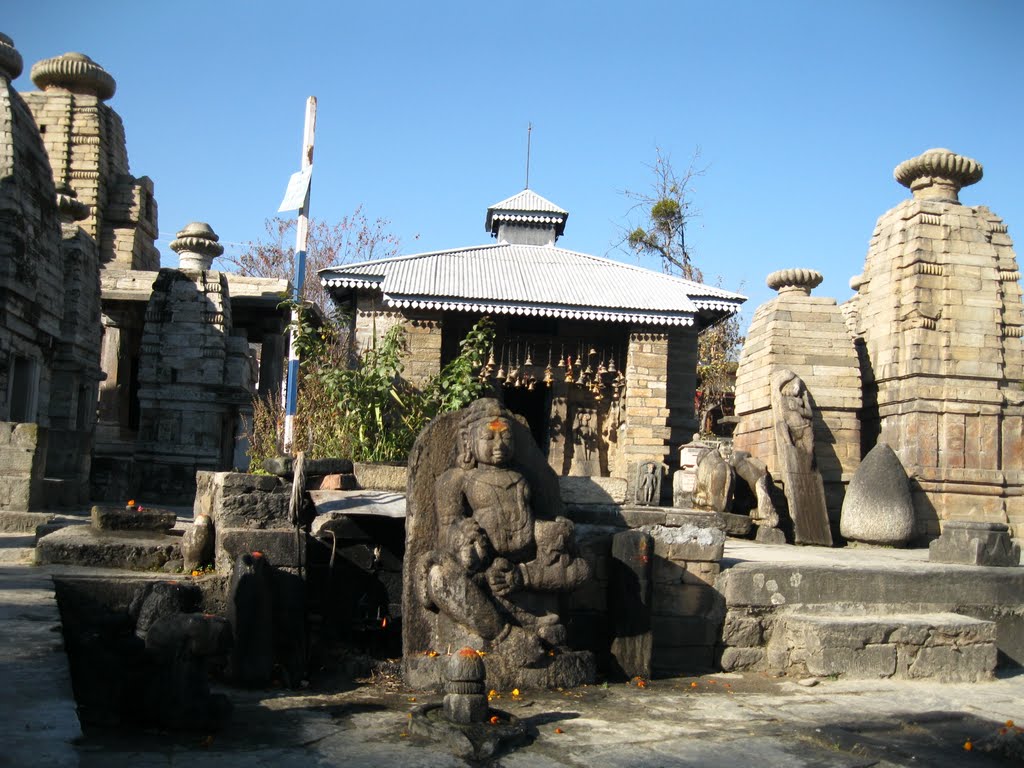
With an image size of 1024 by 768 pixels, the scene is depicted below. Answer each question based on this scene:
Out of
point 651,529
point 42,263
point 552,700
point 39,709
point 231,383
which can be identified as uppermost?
point 42,263

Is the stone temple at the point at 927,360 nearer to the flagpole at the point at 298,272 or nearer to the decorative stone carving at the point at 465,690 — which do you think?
the flagpole at the point at 298,272

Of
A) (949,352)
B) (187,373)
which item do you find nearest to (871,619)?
(949,352)

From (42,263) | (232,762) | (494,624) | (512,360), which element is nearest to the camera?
(232,762)

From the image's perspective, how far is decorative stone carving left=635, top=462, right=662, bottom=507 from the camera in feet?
40.4

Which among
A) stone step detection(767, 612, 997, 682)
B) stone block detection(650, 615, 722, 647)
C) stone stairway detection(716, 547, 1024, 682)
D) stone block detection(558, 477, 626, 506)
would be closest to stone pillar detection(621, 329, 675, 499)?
stone stairway detection(716, 547, 1024, 682)

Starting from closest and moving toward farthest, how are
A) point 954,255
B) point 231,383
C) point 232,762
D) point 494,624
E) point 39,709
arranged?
point 39,709, point 232,762, point 494,624, point 954,255, point 231,383

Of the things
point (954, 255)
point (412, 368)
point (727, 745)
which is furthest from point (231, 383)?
point (727, 745)

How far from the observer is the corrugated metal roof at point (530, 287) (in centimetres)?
1812

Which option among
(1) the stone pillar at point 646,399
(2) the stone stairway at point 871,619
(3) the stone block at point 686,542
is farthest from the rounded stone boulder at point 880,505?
(1) the stone pillar at point 646,399

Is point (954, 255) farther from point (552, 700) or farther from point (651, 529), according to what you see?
point (552, 700)

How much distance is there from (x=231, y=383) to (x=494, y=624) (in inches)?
504

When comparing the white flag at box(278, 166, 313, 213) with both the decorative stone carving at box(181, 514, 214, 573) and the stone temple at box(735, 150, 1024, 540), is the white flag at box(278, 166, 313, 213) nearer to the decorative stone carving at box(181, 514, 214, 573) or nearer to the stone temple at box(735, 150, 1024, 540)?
the decorative stone carving at box(181, 514, 214, 573)

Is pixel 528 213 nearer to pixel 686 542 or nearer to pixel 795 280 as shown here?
pixel 795 280

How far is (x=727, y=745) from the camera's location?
16.5ft
